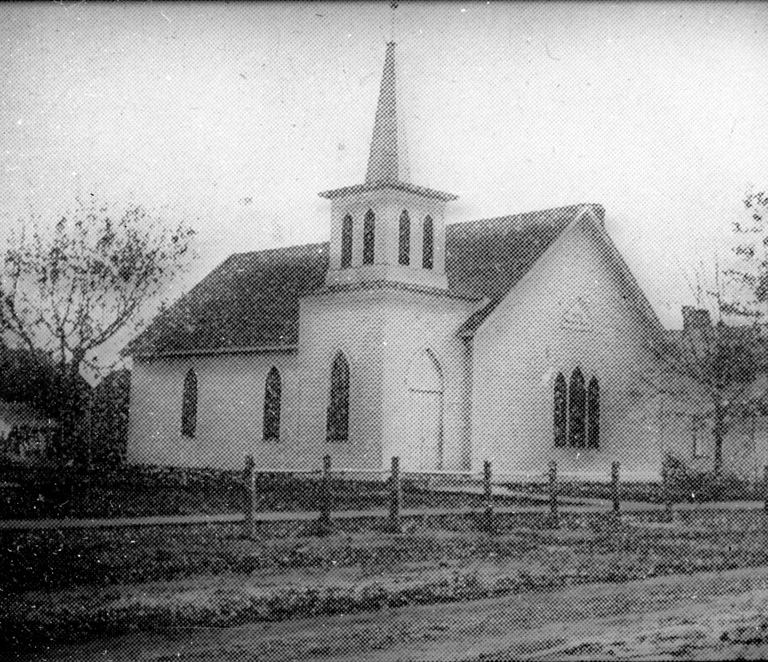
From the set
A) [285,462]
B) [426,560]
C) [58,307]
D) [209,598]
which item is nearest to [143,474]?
[285,462]

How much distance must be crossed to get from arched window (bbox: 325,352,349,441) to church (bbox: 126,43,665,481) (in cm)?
6

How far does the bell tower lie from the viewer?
30719 millimetres

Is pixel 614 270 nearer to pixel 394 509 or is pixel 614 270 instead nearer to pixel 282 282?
pixel 282 282

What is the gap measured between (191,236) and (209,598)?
15.8 m

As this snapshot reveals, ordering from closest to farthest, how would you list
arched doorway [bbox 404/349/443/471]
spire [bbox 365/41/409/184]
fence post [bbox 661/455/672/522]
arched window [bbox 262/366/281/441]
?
fence post [bbox 661/455/672/522], spire [bbox 365/41/409/184], arched doorway [bbox 404/349/443/471], arched window [bbox 262/366/281/441]

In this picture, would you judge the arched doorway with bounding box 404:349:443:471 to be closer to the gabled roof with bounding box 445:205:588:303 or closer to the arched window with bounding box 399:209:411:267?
the arched window with bounding box 399:209:411:267

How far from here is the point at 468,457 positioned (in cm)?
3136

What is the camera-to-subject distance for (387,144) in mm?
30453

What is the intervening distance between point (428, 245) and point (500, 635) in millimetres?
23600

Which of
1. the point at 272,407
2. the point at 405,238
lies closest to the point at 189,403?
the point at 272,407

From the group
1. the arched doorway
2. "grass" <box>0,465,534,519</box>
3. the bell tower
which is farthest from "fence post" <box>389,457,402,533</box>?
the bell tower

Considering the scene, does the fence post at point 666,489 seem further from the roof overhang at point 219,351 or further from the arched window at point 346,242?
the roof overhang at point 219,351

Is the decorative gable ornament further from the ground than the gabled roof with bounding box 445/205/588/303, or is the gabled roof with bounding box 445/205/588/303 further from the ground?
the gabled roof with bounding box 445/205/588/303

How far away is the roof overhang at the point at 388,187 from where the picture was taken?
30.8m
